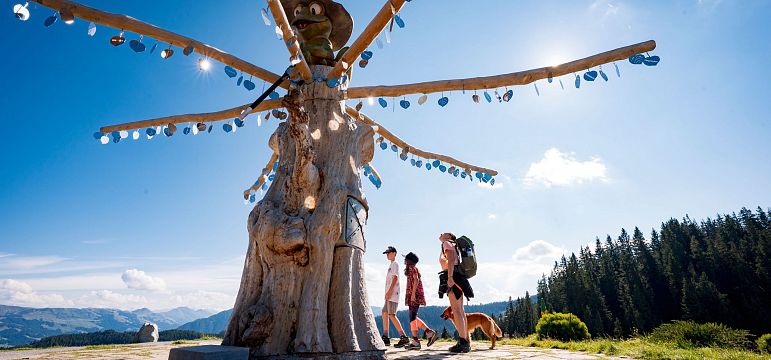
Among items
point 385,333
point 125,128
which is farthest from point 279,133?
point 385,333

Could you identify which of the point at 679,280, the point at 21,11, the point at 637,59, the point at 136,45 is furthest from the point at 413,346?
the point at 679,280

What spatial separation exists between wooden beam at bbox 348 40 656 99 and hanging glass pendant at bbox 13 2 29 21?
2.82 m

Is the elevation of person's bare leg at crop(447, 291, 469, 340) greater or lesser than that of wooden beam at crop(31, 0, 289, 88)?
lesser

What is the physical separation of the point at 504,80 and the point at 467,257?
259cm

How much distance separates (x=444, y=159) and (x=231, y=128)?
10.9ft

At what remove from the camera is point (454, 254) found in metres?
5.21

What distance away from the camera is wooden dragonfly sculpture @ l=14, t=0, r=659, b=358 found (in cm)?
324

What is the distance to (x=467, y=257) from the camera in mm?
5402

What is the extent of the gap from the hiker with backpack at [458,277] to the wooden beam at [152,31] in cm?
326

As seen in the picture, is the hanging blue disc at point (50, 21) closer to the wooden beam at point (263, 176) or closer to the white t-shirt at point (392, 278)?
the wooden beam at point (263, 176)

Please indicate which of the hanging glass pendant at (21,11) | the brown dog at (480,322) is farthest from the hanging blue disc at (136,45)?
the brown dog at (480,322)

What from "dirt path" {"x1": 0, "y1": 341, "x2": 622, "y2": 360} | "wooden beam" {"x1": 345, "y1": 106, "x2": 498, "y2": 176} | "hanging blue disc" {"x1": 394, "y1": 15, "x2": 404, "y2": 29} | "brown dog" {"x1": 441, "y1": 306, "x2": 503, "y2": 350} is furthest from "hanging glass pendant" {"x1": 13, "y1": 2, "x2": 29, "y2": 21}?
"brown dog" {"x1": 441, "y1": 306, "x2": 503, "y2": 350}

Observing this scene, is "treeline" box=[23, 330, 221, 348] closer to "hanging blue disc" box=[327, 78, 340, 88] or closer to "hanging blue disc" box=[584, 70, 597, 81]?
"hanging blue disc" box=[327, 78, 340, 88]

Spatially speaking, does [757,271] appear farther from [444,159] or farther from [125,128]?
[125,128]
